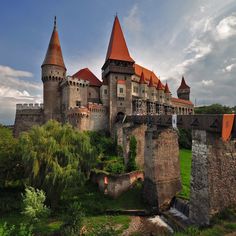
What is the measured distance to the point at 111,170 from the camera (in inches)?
765

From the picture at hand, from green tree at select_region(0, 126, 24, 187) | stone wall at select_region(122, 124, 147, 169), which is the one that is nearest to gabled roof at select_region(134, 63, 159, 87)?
stone wall at select_region(122, 124, 147, 169)

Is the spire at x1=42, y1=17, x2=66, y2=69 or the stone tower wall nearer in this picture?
the spire at x1=42, y1=17, x2=66, y2=69

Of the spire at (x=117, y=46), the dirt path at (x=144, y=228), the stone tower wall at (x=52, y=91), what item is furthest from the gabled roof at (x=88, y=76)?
the dirt path at (x=144, y=228)

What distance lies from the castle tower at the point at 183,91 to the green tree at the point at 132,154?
1870 inches

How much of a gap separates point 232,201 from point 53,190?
11817 mm

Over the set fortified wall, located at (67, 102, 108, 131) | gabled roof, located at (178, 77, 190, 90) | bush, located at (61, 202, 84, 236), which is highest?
gabled roof, located at (178, 77, 190, 90)

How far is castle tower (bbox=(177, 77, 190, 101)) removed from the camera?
62.9 metres

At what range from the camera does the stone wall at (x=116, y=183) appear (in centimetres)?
1669

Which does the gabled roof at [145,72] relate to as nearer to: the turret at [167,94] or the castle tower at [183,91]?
the turret at [167,94]

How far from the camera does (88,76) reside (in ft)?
105

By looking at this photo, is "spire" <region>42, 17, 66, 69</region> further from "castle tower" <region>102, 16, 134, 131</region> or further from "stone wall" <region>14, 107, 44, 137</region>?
"castle tower" <region>102, 16, 134, 131</region>

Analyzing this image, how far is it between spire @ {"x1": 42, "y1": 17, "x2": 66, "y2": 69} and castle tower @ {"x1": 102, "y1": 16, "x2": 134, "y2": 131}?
25.9 feet

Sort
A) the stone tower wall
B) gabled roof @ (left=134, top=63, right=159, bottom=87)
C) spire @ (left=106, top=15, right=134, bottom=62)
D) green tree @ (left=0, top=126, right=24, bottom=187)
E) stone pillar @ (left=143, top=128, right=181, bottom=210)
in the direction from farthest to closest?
1. gabled roof @ (left=134, top=63, right=159, bottom=87)
2. spire @ (left=106, top=15, right=134, bottom=62)
3. the stone tower wall
4. green tree @ (left=0, top=126, right=24, bottom=187)
5. stone pillar @ (left=143, top=128, right=181, bottom=210)

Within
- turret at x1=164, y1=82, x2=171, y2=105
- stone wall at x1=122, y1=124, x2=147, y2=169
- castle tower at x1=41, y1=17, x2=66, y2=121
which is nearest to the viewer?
stone wall at x1=122, y1=124, x2=147, y2=169
